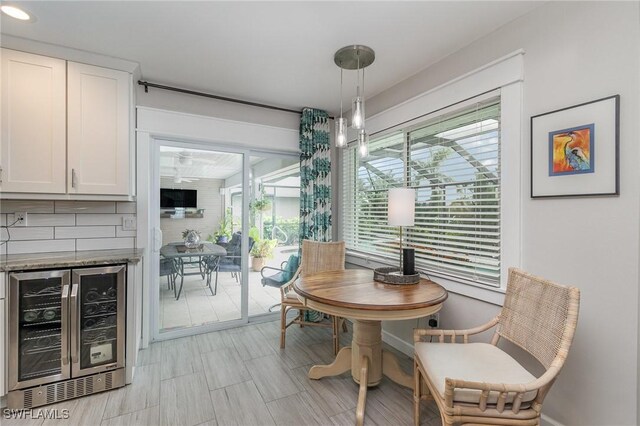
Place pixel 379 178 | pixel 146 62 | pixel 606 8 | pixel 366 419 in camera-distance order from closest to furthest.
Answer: pixel 606 8 < pixel 366 419 < pixel 146 62 < pixel 379 178

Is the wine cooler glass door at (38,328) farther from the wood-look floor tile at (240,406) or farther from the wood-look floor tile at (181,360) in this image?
the wood-look floor tile at (240,406)

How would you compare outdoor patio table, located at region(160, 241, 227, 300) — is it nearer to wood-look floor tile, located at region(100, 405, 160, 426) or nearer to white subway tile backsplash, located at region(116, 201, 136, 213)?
white subway tile backsplash, located at region(116, 201, 136, 213)

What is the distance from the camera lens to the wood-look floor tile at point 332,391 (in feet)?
6.53

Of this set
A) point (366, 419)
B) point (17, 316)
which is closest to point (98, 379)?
point (17, 316)

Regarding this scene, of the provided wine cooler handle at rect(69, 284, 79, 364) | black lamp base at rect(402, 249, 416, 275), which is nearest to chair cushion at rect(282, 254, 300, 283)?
black lamp base at rect(402, 249, 416, 275)

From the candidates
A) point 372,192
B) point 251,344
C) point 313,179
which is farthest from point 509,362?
point 313,179

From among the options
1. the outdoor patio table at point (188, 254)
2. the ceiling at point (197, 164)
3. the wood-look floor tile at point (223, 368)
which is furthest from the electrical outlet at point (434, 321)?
the ceiling at point (197, 164)

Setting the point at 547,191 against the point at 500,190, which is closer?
the point at 547,191

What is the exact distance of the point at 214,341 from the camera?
299cm

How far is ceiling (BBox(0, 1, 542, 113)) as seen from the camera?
183 centimetres

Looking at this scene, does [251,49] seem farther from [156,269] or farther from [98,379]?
[98,379]

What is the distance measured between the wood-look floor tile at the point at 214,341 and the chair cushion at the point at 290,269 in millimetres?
879

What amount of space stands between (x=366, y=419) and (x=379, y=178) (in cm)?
216

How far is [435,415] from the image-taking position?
193 cm
